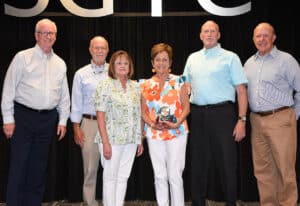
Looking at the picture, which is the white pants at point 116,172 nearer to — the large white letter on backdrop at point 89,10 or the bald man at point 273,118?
the bald man at point 273,118

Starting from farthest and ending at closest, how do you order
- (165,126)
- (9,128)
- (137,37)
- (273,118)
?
1. (137,37)
2. (273,118)
3. (9,128)
4. (165,126)

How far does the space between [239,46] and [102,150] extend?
2060mm

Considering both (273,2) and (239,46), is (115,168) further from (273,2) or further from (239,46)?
(273,2)

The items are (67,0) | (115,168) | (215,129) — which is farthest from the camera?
(67,0)

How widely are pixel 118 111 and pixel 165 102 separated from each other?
0.40 metres

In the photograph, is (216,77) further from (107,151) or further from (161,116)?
(107,151)

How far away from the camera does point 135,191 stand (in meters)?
4.43

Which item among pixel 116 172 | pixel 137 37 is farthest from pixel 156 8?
pixel 116 172

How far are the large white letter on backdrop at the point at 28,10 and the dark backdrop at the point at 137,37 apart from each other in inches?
2.5

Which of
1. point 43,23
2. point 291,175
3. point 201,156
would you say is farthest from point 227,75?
point 43,23

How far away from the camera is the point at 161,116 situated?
10.5ft

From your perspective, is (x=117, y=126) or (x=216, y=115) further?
(x=216, y=115)

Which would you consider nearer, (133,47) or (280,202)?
(280,202)

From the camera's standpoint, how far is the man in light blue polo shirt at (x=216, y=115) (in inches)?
135
